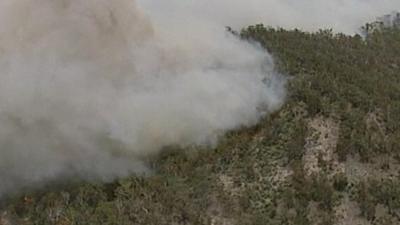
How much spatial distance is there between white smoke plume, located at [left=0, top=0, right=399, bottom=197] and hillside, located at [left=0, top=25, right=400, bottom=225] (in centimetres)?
165

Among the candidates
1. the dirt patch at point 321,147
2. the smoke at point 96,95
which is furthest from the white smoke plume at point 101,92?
the dirt patch at point 321,147

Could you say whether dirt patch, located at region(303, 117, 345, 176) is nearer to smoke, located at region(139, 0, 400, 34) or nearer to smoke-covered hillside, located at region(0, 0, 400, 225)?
smoke-covered hillside, located at region(0, 0, 400, 225)

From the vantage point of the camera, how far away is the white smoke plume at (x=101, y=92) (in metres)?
47.4

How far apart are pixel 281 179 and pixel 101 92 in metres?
13.3

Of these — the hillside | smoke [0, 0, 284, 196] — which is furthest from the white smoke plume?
the hillside

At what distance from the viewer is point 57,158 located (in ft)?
156

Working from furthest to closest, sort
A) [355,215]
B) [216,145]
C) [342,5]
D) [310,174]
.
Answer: [342,5]
[216,145]
[310,174]
[355,215]

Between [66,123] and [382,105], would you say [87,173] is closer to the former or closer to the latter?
[66,123]

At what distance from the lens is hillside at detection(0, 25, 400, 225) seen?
43.4 metres

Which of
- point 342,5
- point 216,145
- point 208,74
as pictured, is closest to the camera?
point 216,145

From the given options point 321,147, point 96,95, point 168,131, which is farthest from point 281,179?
point 96,95

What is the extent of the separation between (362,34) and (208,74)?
3892cm

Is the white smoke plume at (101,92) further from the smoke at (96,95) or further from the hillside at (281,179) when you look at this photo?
the hillside at (281,179)

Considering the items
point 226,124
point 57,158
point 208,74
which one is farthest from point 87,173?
point 208,74
